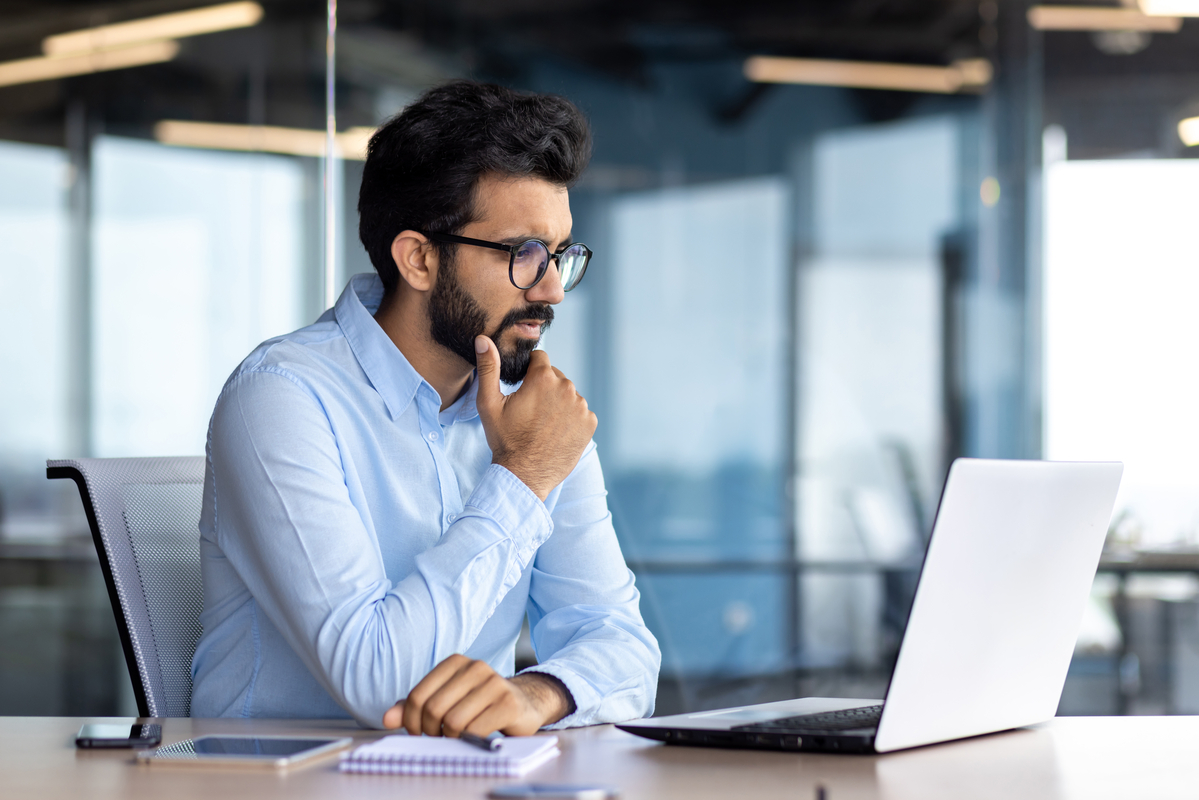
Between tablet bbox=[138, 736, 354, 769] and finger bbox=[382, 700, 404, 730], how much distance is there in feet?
0.13

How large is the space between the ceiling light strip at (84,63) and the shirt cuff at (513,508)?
301 centimetres

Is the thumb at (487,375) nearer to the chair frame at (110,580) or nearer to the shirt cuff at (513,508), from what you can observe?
the shirt cuff at (513,508)

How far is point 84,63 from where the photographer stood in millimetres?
3773

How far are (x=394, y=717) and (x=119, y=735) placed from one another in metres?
0.26

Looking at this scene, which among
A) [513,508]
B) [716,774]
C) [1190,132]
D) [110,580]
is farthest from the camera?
[1190,132]

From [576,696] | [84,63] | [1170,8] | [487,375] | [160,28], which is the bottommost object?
[576,696]

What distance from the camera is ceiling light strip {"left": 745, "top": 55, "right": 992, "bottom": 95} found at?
13.2 feet

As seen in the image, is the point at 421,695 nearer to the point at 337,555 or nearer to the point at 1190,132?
the point at 337,555

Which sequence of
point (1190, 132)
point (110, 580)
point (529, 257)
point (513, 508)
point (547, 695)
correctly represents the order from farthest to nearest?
point (1190, 132) < point (529, 257) < point (110, 580) < point (513, 508) < point (547, 695)

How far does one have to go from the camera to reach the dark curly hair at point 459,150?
1646 mm

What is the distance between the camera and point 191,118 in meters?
3.76

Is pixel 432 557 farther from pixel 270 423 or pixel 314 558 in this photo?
pixel 270 423

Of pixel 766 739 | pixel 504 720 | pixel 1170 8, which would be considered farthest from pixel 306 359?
pixel 1170 8

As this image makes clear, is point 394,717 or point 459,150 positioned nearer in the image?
point 394,717
